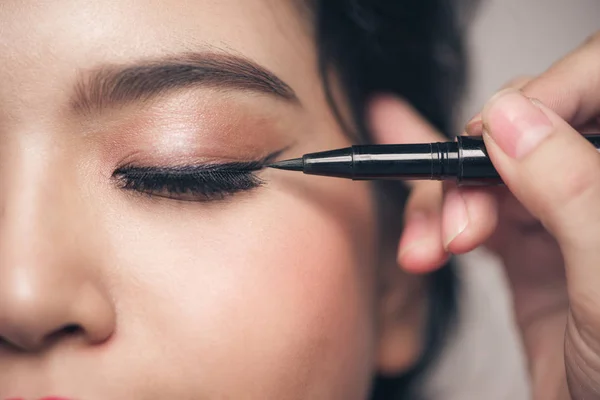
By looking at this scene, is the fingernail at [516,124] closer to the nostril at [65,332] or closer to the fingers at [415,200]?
the fingers at [415,200]

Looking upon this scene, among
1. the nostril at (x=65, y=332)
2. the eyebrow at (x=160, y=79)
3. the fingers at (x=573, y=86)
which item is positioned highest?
the eyebrow at (x=160, y=79)

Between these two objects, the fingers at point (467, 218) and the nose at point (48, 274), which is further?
the fingers at point (467, 218)

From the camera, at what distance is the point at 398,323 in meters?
1.06

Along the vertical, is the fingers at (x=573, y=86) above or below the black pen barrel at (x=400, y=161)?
above

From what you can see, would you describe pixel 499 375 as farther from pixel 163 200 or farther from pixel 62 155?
pixel 62 155

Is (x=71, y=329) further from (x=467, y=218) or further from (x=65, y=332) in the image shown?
(x=467, y=218)

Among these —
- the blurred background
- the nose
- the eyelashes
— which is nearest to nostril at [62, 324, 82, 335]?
the nose

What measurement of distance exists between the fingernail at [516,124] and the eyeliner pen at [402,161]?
0.04 metres

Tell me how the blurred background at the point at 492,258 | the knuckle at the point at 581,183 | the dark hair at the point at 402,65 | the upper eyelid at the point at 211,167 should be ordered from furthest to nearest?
1. the blurred background at the point at 492,258
2. the dark hair at the point at 402,65
3. the upper eyelid at the point at 211,167
4. the knuckle at the point at 581,183

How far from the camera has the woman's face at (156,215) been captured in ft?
2.33

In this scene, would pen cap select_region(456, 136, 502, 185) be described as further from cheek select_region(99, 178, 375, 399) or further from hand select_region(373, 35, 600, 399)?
cheek select_region(99, 178, 375, 399)

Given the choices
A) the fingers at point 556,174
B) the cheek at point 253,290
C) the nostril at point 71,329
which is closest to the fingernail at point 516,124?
the fingers at point 556,174

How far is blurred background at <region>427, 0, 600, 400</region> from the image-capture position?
4.80ft

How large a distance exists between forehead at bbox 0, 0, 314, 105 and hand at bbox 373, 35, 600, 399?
1.01 feet
